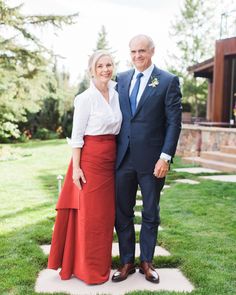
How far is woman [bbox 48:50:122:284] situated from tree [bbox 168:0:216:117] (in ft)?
85.5

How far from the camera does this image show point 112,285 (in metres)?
3.03

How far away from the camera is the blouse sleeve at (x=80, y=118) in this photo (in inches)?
118

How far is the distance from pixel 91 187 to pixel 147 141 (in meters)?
0.51

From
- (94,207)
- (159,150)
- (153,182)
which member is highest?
(159,150)

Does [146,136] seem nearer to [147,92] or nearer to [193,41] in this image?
[147,92]

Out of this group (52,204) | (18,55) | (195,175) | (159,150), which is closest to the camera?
(159,150)

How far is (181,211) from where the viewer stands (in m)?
5.31

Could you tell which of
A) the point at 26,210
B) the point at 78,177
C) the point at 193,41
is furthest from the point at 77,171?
the point at 193,41

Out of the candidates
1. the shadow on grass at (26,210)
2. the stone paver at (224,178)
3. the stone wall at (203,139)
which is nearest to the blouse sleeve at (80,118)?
the shadow on grass at (26,210)

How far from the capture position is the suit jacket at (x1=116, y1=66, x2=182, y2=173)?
9.74 ft

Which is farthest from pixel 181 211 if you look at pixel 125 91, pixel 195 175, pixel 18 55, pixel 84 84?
pixel 84 84

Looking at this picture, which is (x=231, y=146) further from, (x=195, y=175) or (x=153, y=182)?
(x=153, y=182)

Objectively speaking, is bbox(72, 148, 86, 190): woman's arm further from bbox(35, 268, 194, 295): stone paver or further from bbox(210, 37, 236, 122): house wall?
bbox(210, 37, 236, 122): house wall

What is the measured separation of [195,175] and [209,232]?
13.1 ft
